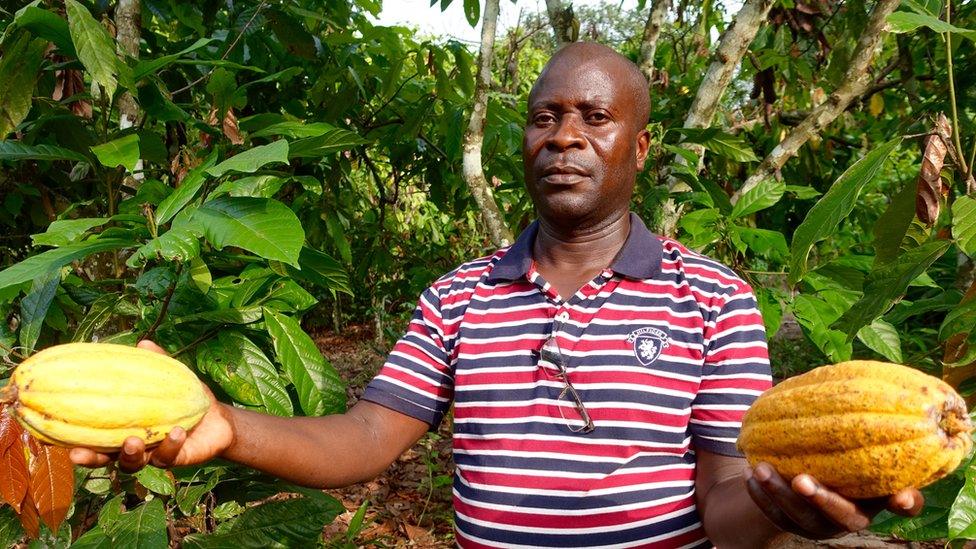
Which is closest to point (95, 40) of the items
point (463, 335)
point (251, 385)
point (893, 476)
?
point (251, 385)

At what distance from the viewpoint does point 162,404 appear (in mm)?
1040

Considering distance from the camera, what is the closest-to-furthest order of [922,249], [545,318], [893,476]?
[893,476] < [922,249] < [545,318]

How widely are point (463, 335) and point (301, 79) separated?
5.46ft

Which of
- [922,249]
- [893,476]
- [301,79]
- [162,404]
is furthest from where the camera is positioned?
[301,79]

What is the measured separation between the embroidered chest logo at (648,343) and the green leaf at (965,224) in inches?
18.7

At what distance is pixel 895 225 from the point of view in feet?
5.03

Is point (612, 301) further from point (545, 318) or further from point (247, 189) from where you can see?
point (247, 189)

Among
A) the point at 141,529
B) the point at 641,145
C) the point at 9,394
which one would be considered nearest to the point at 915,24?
the point at 641,145

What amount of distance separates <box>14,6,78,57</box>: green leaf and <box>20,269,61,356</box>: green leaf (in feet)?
1.42

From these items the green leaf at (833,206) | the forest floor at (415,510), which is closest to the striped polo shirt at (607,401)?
the green leaf at (833,206)

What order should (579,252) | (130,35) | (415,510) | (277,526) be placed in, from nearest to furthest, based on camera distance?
(579,252) < (277,526) < (130,35) < (415,510)

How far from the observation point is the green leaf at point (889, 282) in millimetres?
1276

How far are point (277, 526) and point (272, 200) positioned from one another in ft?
2.38

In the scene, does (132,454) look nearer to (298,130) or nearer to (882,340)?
(298,130)
